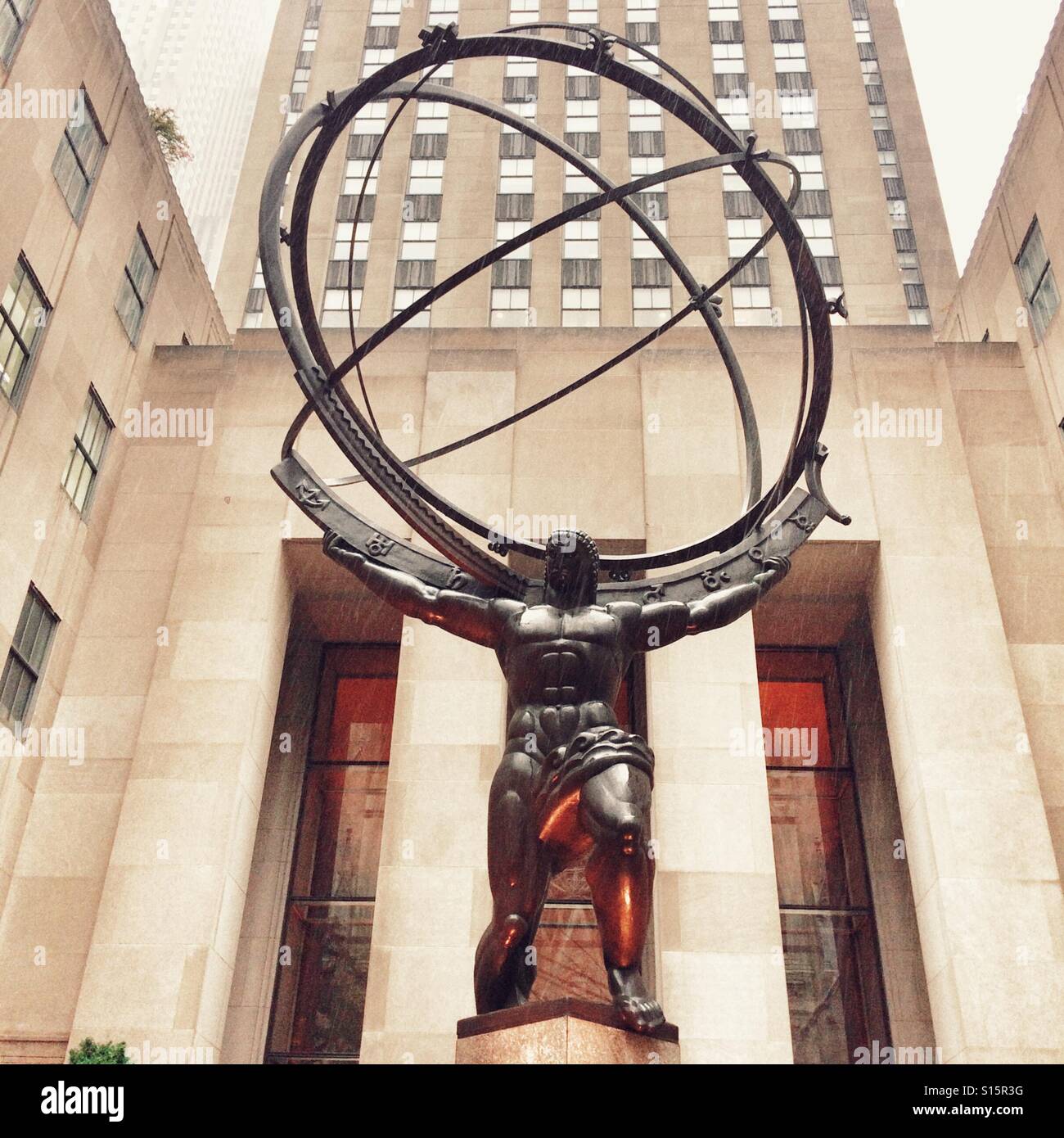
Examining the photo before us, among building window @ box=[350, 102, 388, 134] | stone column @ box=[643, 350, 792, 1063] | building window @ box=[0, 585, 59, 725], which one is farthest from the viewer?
building window @ box=[350, 102, 388, 134]

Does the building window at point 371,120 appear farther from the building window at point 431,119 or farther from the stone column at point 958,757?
the stone column at point 958,757

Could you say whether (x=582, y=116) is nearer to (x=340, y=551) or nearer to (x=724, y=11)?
(x=724, y=11)

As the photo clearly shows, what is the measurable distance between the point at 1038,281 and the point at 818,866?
32.4 ft

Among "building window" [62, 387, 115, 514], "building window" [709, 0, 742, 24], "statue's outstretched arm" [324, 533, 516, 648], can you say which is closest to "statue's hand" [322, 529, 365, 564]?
"statue's outstretched arm" [324, 533, 516, 648]

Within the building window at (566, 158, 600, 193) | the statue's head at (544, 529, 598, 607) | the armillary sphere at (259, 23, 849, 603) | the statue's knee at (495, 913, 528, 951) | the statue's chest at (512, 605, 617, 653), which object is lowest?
the statue's knee at (495, 913, 528, 951)

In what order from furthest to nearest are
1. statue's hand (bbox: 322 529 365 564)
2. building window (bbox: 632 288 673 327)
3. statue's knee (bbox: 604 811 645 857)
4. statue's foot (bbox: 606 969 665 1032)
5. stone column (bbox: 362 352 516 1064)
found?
1. building window (bbox: 632 288 673 327)
2. stone column (bbox: 362 352 516 1064)
3. statue's hand (bbox: 322 529 365 564)
4. statue's knee (bbox: 604 811 645 857)
5. statue's foot (bbox: 606 969 665 1032)

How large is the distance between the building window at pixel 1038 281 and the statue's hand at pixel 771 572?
10.9 meters

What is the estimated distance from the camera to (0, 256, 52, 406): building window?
13125mm

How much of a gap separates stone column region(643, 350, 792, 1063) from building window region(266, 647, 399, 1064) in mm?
5190

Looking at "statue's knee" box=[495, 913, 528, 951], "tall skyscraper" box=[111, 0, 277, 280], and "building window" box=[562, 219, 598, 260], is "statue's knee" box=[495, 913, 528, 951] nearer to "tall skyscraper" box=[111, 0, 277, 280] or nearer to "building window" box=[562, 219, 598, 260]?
"building window" box=[562, 219, 598, 260]

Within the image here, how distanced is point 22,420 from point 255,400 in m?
3.91

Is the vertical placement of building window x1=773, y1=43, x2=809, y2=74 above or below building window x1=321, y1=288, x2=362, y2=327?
above

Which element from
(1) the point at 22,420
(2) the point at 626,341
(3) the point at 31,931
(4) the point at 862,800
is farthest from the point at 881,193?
(3) the point at 31,931

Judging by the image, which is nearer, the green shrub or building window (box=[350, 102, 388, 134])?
the green shrub
